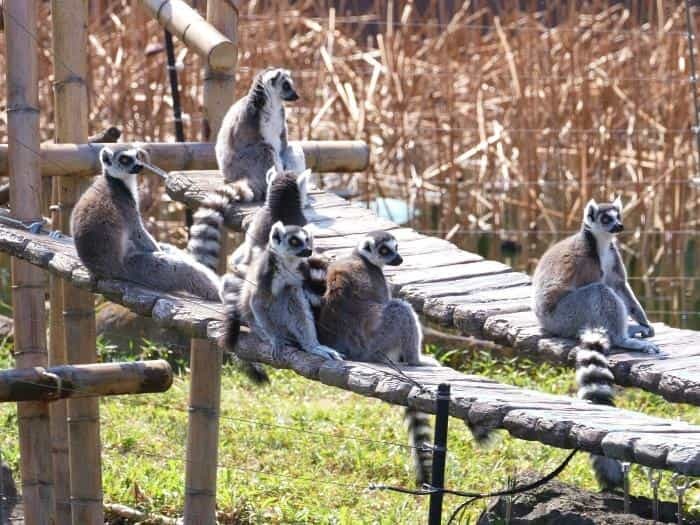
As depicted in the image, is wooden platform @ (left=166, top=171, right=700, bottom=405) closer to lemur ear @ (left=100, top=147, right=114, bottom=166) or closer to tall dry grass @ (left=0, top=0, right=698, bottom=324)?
lemur ear @ (left=100, top=147, right=114, bottom=166)

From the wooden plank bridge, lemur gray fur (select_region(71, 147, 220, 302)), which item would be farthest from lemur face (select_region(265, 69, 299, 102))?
lemur gray fur (select_region(71, 147, 220, 302))

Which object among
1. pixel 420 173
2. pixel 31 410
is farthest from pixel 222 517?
pixel 420 173

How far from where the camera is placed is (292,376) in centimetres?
857

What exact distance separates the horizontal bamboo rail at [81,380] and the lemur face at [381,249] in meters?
1.19

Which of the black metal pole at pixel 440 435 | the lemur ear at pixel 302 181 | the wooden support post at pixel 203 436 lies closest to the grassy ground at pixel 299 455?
the wooden support post at pixel 203 436

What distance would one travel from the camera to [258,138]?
6.96 metres

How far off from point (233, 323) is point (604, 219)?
1807mm

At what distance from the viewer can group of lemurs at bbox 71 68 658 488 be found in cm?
489

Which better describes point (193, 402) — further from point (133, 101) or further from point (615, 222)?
point (133, 101)

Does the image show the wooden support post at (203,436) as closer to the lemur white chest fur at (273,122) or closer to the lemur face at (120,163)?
the lemur face at (120,163)

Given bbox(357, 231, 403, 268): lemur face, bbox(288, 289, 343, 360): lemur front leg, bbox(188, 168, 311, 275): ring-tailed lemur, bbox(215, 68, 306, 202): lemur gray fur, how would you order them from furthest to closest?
1. bbox(215, 68, 306, 202): lemur gray fur
2. bbox(188, 168, 311, 275): ring-tailed lemur
3. bbox(357, 231, 403, 268): lemur face
4. bbox(288, 289, 343, 360): lemur front leg

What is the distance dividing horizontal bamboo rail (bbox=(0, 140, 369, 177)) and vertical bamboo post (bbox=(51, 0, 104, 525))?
0.87ft

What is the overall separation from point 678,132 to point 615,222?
469cm

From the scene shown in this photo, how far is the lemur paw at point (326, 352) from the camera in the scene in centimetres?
471
